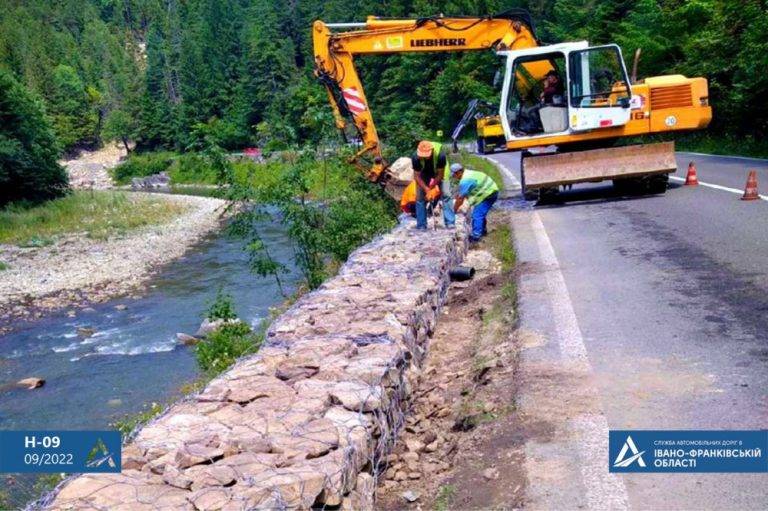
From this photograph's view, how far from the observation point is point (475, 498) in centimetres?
352

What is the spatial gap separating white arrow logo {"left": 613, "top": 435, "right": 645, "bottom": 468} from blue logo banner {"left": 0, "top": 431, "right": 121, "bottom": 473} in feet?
8.46

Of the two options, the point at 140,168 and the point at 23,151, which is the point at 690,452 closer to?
the point at 23,151

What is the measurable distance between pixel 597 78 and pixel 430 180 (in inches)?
167

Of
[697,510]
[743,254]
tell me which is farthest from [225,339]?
[697,510]

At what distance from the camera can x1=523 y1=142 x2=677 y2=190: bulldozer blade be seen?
37.9 feet

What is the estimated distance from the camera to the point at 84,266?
22031 millimetres

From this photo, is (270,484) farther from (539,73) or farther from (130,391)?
(539,73)

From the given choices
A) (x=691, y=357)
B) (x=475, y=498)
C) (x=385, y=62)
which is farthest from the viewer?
(x=385, y=62)


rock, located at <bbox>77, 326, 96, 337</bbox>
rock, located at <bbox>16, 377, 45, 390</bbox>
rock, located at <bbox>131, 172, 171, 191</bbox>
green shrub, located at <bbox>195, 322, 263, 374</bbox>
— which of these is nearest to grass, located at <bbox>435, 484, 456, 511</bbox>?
green shrub, located at <bbox>195, 322, 263, 374</bbox>

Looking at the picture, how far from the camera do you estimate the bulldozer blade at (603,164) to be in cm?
1155

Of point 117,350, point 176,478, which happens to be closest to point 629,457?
point 176,478

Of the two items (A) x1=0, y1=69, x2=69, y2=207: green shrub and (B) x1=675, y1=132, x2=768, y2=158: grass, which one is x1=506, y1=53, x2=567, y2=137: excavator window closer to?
(B) x1=675, y1=132, x2=768, y2=158: grass

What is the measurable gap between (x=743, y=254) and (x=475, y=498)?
5.14 m

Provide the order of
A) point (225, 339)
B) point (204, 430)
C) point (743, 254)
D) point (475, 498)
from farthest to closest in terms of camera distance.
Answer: point (225, 339) < point (743, 254) < point (204, 430) < point (475, 498)
